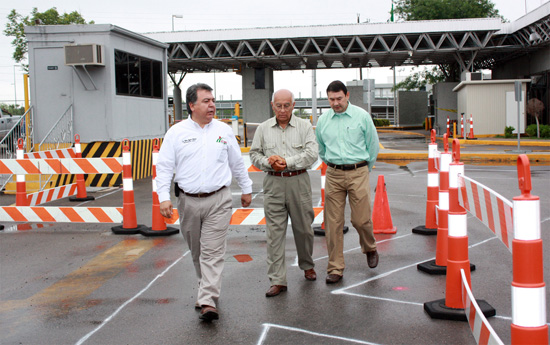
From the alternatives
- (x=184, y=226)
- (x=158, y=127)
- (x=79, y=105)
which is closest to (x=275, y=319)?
(x=184, y=226)

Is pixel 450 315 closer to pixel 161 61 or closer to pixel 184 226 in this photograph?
pixel 184 226

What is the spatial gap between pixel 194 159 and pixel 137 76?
1187 cm

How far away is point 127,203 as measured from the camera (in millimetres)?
8562

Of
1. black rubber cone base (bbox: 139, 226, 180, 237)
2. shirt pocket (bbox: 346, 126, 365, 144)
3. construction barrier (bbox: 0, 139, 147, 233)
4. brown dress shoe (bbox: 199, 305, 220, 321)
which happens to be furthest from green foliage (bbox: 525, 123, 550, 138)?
brown dress shoe (bbox: 199, 305, 220, 321)

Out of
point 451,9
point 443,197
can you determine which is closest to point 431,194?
point 443,197

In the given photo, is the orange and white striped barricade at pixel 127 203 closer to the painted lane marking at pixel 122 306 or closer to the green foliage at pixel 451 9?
the painted lane marking at pixel 122 306

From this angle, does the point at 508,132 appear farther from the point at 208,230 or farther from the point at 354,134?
the point at 208,230

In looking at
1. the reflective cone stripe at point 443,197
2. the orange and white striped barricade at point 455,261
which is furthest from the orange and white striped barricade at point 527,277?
the reflective cone stripe at point 443,197

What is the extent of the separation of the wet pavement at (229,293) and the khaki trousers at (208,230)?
33 centimetres

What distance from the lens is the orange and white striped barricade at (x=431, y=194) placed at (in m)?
7.75

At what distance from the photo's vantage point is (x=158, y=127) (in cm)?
1780

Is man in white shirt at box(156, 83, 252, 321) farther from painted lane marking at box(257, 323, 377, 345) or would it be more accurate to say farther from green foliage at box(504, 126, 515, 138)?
green foliage at box(504, 126, 515, 138)

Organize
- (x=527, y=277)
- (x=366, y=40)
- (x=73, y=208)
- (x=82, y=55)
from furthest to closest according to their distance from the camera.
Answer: (x=366, y=40)
(x=82, y=55)
(x=73, y=208)
(x=527, y=277)

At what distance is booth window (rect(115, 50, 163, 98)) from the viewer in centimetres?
1538
